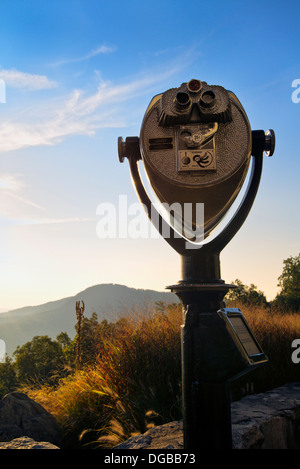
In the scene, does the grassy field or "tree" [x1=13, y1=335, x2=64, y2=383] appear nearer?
the grassy field

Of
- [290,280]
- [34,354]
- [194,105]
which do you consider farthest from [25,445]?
[290,280]

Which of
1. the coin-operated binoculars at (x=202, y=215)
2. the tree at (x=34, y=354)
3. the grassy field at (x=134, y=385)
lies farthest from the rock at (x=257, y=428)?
the tree at (x=34, y=354)

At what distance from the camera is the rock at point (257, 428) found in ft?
7.93

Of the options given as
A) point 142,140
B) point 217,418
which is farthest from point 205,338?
point 142,140

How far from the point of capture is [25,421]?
12.8 ft

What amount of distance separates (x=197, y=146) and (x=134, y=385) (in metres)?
2.83

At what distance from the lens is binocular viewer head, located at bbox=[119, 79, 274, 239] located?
5.97 ft

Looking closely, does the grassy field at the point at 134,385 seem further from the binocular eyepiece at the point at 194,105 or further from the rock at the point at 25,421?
the binocular eyepiece at the point at 194,105

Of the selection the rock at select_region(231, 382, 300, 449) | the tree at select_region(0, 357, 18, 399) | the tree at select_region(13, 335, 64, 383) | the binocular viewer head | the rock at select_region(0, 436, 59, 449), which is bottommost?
the tree at select_region(0, 357, 18, 399)

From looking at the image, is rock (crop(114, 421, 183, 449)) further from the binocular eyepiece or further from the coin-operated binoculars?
the binocular eyepiece

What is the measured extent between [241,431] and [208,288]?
1.25 m

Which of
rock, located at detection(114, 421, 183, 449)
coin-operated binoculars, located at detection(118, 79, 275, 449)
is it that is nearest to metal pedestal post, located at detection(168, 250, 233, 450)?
coin-operated binoculars, located at detection(118, 79, 275, 449)

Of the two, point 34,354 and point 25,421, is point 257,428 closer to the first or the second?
point 25,421

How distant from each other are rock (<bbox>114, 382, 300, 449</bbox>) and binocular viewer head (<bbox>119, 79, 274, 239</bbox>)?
144 cm
